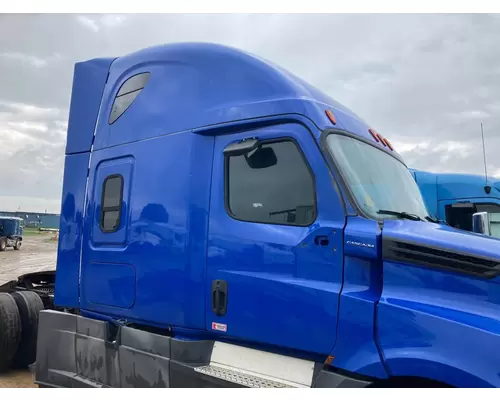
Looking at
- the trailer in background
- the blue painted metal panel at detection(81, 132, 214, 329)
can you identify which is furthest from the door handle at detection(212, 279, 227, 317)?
the trailer in background

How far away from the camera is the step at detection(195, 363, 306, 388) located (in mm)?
3115

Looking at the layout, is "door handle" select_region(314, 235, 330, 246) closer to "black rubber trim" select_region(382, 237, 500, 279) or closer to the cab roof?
"black rubber trim" select_region(382, 237, 500, 279)

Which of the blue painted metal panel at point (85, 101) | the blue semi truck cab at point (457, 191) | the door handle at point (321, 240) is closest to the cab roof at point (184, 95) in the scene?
the blue painted metal panel at point (85, 101)

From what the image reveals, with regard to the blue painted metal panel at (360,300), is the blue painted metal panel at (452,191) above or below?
above

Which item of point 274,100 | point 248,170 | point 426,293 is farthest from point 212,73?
point 426,293

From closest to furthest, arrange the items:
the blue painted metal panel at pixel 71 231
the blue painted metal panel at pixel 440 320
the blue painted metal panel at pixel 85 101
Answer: the blue painted metal panel at pixel 440 320 < the blue painted metal panel at pixel 71 231 < the blue painted metal panel at pixel 85 101

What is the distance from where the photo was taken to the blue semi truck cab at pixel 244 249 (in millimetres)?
2697

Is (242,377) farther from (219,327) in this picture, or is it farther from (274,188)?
(274,188)

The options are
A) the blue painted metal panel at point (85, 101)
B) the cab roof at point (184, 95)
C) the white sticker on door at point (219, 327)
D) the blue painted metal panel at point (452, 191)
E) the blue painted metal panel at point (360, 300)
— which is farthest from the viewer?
the blue painted metal panel at point (452, 191)

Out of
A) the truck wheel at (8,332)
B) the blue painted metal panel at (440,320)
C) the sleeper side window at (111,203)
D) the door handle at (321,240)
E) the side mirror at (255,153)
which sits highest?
the side mirror at (255,153)

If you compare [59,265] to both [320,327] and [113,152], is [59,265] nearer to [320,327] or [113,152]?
[113,152]

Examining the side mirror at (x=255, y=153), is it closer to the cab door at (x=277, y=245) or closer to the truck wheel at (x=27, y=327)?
the cab door at (x=277, y=245)

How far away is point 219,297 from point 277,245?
2.07 ft

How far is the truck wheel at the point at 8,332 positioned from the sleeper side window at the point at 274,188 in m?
4.18
